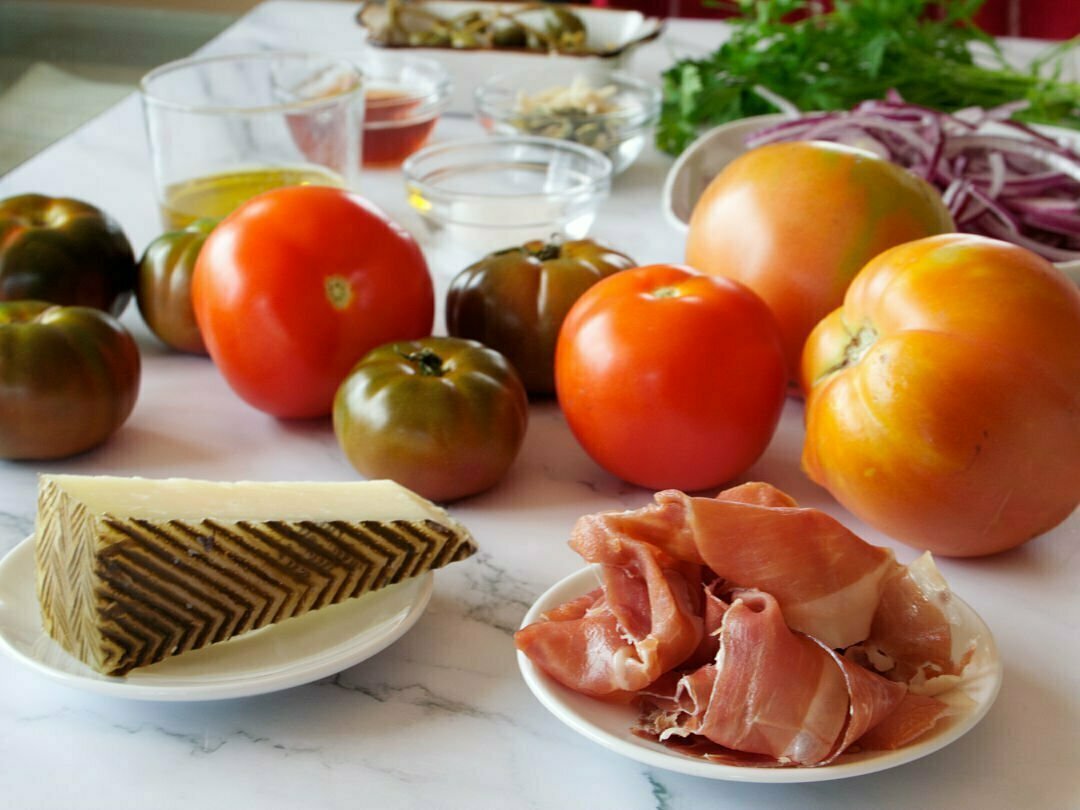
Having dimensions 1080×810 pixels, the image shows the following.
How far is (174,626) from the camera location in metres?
0.79

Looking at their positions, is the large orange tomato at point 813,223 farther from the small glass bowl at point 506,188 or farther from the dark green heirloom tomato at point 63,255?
the dark green heirloom tomato at point 63,255

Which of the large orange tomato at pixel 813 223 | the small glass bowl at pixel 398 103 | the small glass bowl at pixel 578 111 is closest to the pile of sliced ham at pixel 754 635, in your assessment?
the large orange tomato at pixel 813 223

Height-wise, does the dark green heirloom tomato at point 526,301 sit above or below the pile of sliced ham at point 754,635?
below

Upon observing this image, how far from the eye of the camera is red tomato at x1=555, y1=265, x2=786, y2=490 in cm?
101

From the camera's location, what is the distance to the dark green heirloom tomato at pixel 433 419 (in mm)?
1025

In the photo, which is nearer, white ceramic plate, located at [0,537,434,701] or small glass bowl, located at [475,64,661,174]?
white ceramic plate, located at [0,537,434,701]

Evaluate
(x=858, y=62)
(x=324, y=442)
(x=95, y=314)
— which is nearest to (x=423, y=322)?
(x=324, y=442)

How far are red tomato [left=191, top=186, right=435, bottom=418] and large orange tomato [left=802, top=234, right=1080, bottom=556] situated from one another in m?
0.43

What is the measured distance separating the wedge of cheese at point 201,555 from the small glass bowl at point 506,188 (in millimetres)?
671

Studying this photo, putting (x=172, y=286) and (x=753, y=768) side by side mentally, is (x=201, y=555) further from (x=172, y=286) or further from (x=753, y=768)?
Result: (x=172, y=286)

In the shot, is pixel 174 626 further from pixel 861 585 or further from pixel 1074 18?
pixel 1074 18

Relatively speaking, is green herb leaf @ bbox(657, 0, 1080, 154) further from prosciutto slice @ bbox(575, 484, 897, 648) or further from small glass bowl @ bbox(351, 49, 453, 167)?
prosciutto slice @ bbox(575, 484, 897, 648)

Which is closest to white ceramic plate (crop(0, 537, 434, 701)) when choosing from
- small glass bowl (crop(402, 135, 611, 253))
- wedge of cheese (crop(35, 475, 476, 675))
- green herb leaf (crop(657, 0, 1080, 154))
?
wedge of cheese (crop(35, 475, 476, 675))

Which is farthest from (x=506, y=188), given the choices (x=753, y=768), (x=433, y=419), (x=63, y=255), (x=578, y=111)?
(x=753, y=768)
